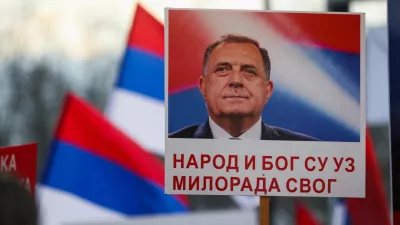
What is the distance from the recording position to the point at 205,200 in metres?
5.90

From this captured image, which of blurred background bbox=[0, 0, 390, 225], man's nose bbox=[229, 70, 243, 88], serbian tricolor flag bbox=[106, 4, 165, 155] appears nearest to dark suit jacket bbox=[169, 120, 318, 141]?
man's nose bbox=[229, 70, 243, 88]

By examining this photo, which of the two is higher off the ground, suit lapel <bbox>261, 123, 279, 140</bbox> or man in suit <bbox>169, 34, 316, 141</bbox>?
man in suit <bbox>169, 34, 316, 141</bbox>

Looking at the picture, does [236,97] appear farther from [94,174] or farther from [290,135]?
[94,174]

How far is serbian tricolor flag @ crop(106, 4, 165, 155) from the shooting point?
5.88 meters

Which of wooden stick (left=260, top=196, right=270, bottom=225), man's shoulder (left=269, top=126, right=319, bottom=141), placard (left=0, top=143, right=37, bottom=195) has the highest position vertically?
man's shoulder (left=269, top=126, right=319, bottom=141)

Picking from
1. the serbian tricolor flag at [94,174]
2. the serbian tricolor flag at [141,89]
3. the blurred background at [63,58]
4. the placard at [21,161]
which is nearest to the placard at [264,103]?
the placard at [21,161]

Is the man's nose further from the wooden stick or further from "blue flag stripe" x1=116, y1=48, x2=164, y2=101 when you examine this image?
"blue flag stripe" x1=116, y1=48, x2=164, y2=101

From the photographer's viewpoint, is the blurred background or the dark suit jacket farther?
the blurred background

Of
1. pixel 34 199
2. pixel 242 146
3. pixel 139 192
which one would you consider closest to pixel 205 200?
pixel 139 192

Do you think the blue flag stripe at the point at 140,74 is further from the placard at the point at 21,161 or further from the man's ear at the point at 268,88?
the man's ear at the point at 268,88

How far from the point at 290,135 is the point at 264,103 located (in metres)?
0.14

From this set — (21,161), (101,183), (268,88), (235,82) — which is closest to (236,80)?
(235,82)

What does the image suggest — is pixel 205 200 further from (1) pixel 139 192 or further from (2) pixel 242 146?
(2) pixel 242 146

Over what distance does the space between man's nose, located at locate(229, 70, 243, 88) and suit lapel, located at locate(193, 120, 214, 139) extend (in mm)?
159
